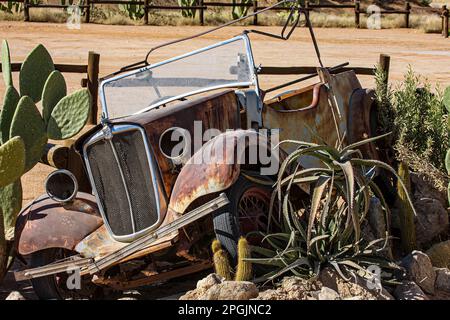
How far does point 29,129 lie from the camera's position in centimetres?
809

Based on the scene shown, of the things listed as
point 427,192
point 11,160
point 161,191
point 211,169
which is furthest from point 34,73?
point 427,192

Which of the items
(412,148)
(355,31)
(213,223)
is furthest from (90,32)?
(213,223)

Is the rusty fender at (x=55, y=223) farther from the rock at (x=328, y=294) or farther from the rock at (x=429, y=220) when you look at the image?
the rock at (x=429, y=220)

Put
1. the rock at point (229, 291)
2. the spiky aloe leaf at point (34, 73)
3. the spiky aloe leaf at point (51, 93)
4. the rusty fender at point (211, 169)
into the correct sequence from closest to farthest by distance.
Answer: the rock at point (229, 291), the rusty fender at point (211, 169), the spiky aloe leaf at point (51, 93), the spiky aloe leaf at point (34, 73)

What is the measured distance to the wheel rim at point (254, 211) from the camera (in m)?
7.15

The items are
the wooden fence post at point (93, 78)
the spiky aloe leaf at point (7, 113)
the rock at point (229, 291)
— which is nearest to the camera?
the rock at point (229, 291)

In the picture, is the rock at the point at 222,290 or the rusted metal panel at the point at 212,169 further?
the rusted metal panel at the point at 212,169

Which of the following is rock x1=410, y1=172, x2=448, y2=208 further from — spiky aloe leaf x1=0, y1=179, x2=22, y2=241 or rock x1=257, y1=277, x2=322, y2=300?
spiky aloe leaf x1=0, y1=179, x2=22, y2=241

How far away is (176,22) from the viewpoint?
30.3 meters

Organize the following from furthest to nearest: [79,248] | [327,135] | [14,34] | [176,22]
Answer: [176,22], [14,34], [327,135], [79,248]

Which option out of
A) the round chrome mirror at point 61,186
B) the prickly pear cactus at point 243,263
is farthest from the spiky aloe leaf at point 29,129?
the prickly pear cactus at point 243,263

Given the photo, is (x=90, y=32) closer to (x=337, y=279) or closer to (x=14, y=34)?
(x=14, y=34)

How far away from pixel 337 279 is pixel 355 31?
81.3 feet

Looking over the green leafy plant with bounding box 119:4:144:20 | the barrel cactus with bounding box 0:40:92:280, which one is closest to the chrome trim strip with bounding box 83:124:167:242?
Result: the barrel cactus with bounding box 0:40:92:280
